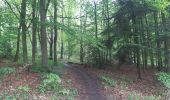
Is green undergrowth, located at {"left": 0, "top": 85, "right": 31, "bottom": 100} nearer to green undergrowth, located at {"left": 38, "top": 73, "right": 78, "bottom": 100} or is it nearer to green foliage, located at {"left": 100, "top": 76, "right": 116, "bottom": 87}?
green undergrowth, located at {"left": 38, "top": 73, "right": 78, "bottom": 100}

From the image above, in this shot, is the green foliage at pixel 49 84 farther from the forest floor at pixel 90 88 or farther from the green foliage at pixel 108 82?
the green foliage at pixel 108 82

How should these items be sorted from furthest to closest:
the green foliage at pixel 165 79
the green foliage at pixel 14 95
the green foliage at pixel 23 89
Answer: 1. the green foliage at pixel 165 79
2. the green foliage at pixel 23 89
3. the green foliage at pixel 14 95

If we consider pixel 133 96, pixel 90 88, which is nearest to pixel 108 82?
pixel 90 88

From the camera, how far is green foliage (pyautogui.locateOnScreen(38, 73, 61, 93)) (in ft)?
50.6

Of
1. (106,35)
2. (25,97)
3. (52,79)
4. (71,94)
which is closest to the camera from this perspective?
(25,97)

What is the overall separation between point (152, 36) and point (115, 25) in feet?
12.5

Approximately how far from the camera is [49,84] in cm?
1612

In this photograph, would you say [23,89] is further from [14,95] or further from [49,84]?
[49,84]

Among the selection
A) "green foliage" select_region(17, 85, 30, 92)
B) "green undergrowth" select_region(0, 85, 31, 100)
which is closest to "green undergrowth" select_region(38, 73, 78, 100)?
"green foliage" select_region(17, 85, 30, 92)

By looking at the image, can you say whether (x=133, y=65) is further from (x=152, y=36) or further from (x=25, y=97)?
(x=25, y=97)

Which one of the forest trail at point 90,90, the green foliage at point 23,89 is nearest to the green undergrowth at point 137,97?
the forest trail at point 90,90

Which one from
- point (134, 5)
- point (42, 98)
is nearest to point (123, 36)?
point (134, 5)

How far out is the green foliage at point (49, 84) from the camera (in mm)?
15434

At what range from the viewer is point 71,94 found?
1520 cm
